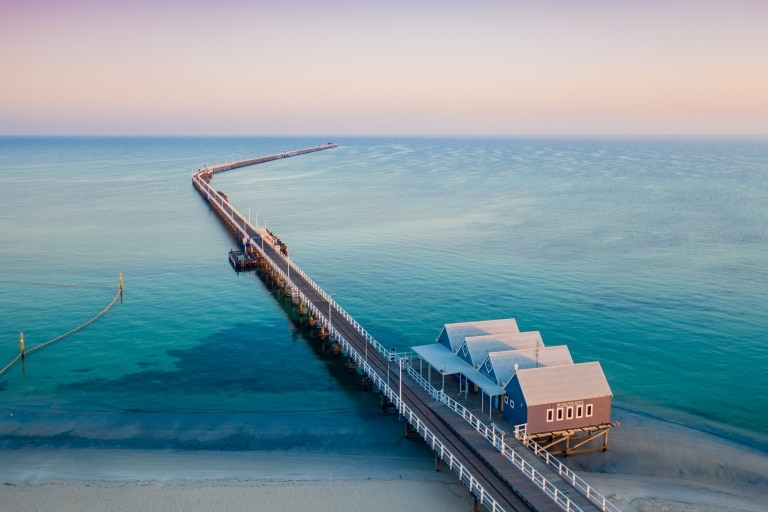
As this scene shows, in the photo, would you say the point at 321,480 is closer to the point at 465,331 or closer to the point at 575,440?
the point at 575,440

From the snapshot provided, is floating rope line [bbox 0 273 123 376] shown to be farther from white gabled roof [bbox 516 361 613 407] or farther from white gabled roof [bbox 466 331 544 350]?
white gabled roof [bbox 516 361 613 407]

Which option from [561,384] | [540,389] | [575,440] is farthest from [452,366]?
[575,440]

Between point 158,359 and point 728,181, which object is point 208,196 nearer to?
point 158,359

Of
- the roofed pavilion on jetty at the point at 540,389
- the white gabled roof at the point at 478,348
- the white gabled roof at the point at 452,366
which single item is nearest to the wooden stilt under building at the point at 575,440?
the roofed pavilion on jetty at the point at 540,389

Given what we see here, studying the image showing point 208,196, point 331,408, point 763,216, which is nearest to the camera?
point 331,408

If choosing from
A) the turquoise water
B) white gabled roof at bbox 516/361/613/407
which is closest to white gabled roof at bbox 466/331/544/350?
white gabled roof at bbox 516/361/613/407

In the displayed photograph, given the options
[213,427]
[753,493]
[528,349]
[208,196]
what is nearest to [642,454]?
[753,493]
